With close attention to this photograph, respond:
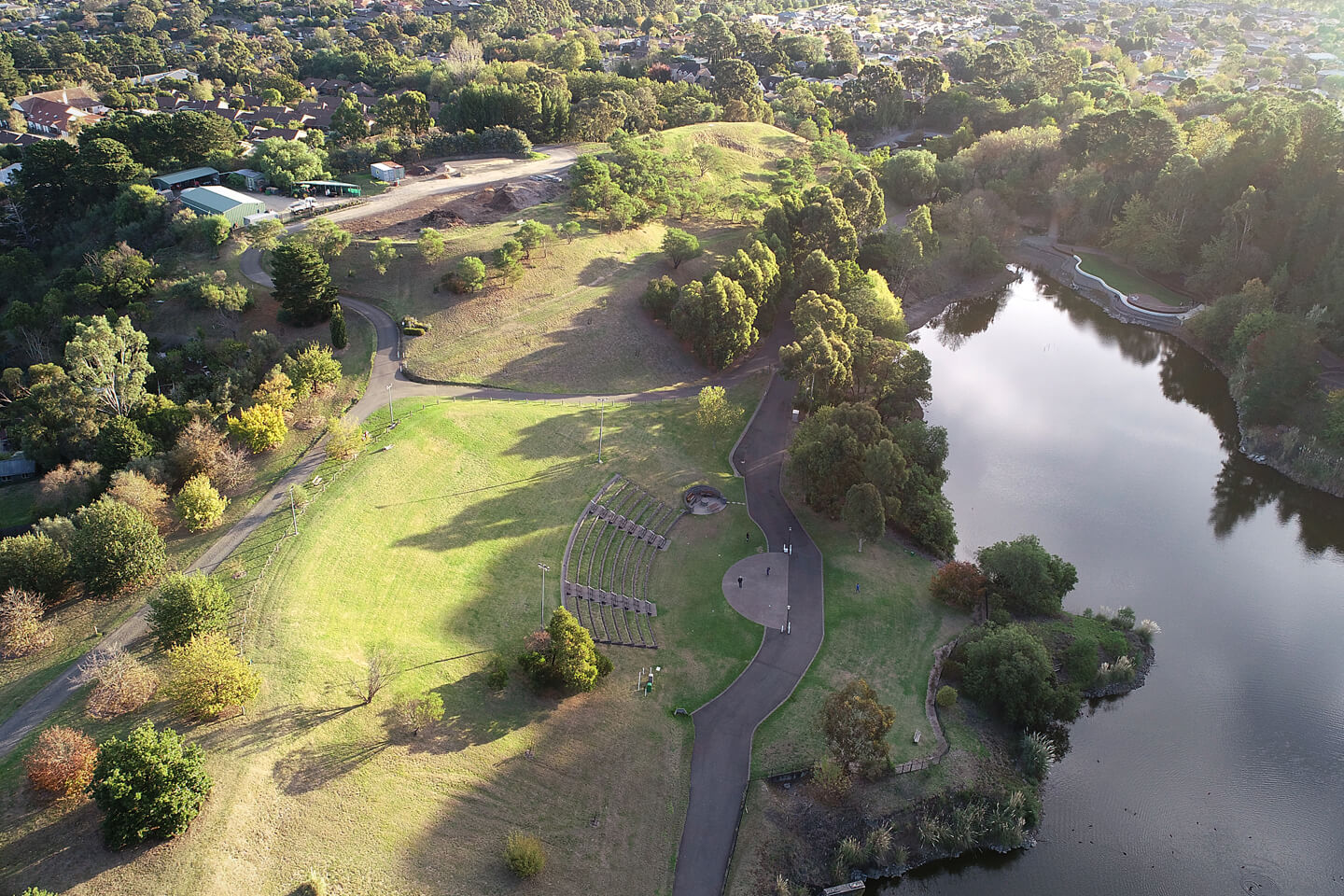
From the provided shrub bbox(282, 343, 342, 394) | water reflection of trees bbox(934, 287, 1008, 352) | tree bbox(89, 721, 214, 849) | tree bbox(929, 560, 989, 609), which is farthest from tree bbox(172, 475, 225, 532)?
water reflection of trees bbox(934, 287, 1008, 352)

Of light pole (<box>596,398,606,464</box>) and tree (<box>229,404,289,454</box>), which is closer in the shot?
tree (<box>229,404,289,454</box>)

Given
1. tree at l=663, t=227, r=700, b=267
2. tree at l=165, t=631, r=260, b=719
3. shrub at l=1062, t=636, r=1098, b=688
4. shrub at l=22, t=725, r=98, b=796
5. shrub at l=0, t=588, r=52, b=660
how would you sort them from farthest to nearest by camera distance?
tree at l=663, t=227, r=700, b=267 < shrub at l=1062, t=636, r=1098, b=688 < shrub at l=0, t=588, r=52, b=660 < tree at l=165, t=631, r=260, b=719 < shrub at l=22, t=725, r=98, b=796

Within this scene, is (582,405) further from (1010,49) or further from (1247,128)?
(1010,49)

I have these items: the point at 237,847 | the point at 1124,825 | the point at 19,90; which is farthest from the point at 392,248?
the point at 19,90

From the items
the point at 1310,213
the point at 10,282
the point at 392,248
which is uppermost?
the point at 1310,213

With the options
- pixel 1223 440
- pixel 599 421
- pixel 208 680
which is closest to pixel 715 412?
pixel 599 421

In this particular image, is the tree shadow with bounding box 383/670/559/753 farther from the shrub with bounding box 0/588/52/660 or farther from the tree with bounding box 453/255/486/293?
the tree with bounding box 453/255/486/293
